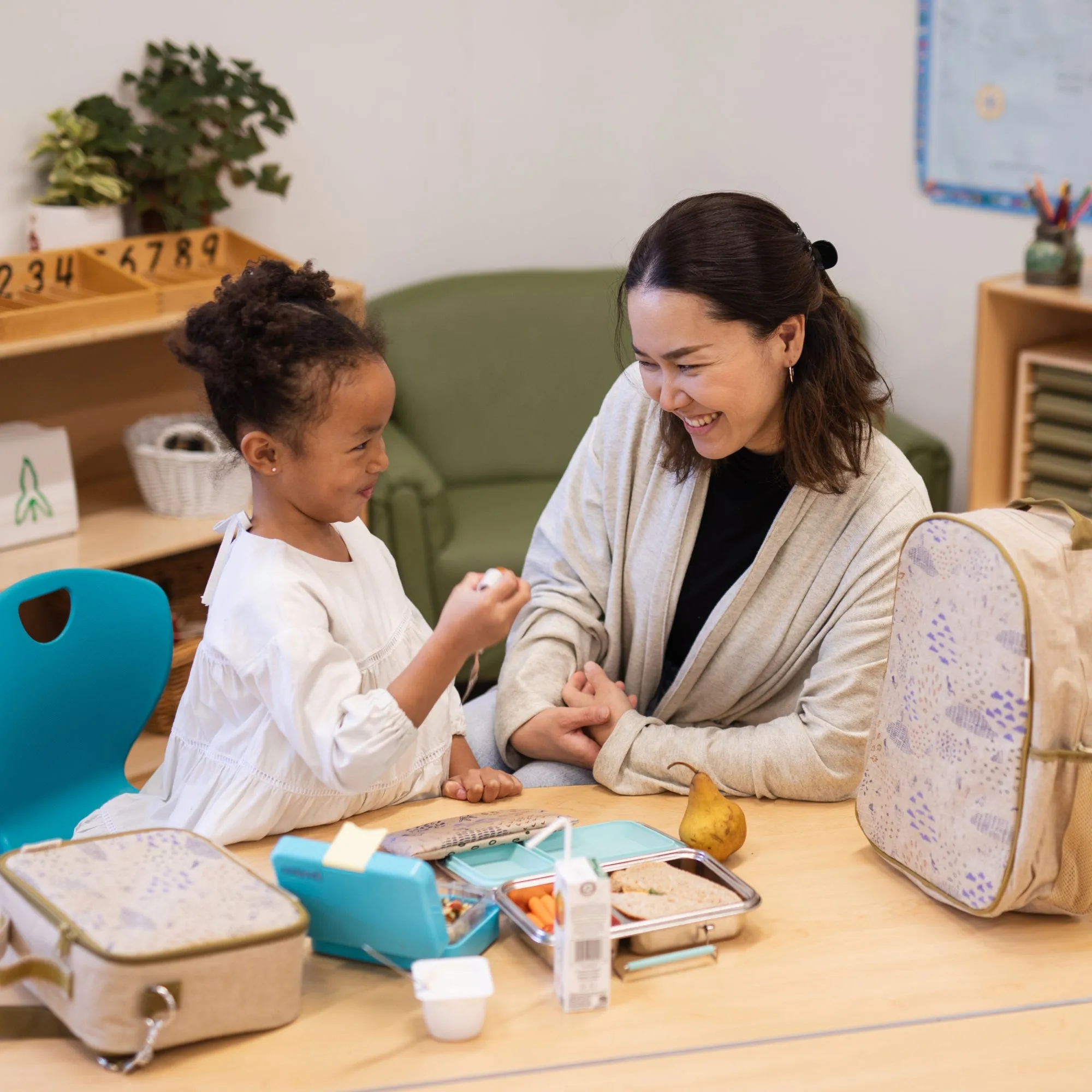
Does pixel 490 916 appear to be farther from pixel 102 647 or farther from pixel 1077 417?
pixel 1077 417

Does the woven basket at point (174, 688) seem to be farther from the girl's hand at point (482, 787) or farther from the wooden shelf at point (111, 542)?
the girl's hand at point (482, 787)

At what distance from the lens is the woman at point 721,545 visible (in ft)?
5.25

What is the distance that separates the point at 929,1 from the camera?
3254 mm

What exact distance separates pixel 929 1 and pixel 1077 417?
1.11m

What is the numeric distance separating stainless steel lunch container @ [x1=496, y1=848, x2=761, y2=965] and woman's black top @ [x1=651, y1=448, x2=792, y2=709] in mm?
573

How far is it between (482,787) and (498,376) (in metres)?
2.11

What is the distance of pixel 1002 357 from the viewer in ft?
9.98

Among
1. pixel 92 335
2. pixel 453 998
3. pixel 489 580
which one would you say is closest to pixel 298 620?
pixel 489 580

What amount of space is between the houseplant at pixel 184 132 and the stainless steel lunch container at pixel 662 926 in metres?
2.17

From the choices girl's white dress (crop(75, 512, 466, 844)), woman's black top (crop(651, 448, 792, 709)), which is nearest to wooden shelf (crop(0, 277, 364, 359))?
woman's black top (crop(651, 448, 792, 709))

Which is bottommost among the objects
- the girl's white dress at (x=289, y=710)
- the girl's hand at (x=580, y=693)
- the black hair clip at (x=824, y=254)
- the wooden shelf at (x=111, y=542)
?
the wooden shelf at (x=111, y=542)

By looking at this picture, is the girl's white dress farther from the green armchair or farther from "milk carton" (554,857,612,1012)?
the green armchair

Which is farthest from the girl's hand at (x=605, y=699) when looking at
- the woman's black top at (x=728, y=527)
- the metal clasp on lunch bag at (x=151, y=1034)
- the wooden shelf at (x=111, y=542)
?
the wooden shelf at (x=111, y=542)

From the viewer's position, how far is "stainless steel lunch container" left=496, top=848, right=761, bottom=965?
1.22 metres
